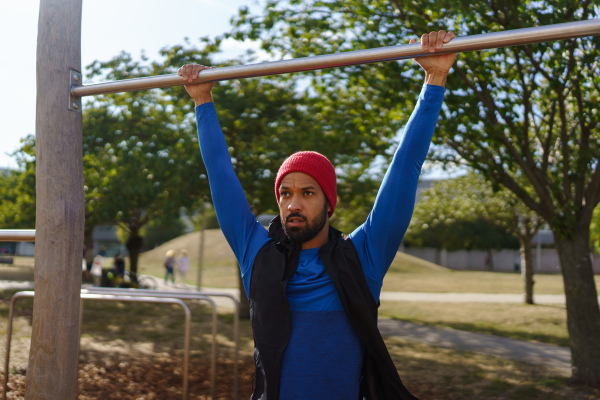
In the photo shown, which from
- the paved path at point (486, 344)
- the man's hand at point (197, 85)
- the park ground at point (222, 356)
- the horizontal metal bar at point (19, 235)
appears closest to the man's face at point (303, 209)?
the man's hand at point (197, 85)

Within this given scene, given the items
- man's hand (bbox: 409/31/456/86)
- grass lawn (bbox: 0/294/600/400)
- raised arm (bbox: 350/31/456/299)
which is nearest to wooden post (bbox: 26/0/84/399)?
raised arm (bbox: 350/31/456/299)

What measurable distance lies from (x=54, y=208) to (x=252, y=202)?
7.88m

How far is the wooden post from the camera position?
2568 mm

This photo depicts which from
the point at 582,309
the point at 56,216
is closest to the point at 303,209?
the point at 56,216

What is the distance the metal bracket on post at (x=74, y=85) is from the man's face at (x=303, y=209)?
119 cm

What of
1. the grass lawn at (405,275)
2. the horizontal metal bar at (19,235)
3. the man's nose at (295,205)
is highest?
the man's nose at (295,205)

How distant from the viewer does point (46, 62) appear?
2.62 metres

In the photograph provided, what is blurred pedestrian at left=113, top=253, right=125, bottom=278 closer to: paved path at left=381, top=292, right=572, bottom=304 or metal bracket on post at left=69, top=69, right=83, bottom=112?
paved path at left=381, top=292, right=572, bottom=304

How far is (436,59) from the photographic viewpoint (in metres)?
2.06

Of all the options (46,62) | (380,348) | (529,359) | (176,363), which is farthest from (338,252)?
(529,359)

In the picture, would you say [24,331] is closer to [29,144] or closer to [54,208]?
[29,144]

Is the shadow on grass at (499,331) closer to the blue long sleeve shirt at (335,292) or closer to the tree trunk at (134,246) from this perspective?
the blue long sleeve shirt at (335,292)

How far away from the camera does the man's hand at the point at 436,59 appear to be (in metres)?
2.03

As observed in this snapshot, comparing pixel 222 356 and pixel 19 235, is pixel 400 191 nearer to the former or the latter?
pixel 19 235
